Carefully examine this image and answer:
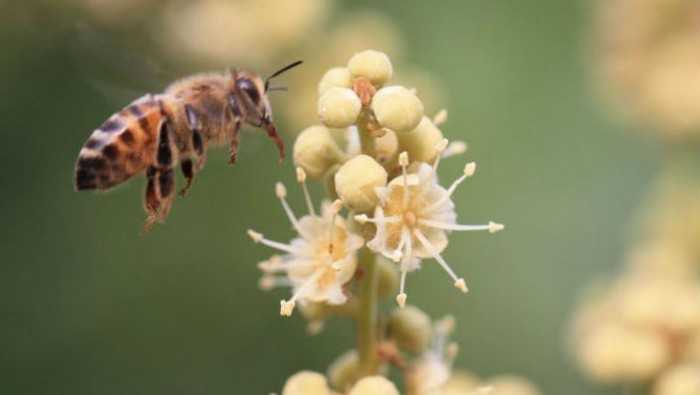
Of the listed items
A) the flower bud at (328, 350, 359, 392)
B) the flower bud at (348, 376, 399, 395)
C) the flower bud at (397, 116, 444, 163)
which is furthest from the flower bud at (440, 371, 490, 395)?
the flower bud at (397, 116, 444, 163)

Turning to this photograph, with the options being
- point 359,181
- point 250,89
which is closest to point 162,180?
point 250,89

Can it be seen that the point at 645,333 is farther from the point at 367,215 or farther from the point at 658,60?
the point at 658,60

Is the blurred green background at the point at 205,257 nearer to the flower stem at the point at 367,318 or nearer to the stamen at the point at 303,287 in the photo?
the stamen at the point at 303,287

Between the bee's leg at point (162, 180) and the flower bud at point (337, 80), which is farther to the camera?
the bee's leg at point (162, 180)

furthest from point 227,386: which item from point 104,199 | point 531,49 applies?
point 531,49

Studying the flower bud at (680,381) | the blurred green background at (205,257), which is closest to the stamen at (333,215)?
the flower bud at (680,381)
